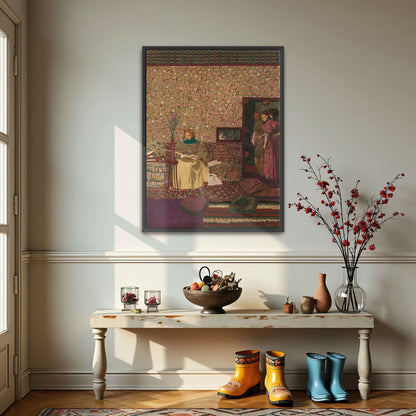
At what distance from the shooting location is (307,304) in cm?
339

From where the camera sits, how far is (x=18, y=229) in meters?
3.48

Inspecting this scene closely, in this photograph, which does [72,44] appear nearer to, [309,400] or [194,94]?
[194,94]

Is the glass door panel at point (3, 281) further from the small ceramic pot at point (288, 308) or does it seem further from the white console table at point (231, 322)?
the small ceramic pot at point (288, 308)

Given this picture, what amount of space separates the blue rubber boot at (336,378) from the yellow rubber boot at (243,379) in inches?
19.8

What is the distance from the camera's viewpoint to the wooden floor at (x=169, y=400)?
3.29 m

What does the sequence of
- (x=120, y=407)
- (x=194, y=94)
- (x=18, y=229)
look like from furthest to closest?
(x=194, y=94)
(x=18, y=229)
(x=120, y=407)

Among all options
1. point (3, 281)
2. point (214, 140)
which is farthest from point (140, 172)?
point (3, 281)

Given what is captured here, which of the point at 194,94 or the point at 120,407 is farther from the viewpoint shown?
the point at 194,94

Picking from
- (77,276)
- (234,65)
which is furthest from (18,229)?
(234,65)

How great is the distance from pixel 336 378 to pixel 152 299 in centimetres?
140

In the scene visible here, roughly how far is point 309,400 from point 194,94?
2.37 meters

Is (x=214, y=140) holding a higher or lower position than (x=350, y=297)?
higher

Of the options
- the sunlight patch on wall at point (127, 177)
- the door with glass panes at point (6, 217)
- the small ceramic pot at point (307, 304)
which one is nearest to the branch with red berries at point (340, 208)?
the small ceramic pot at point (307, 304)

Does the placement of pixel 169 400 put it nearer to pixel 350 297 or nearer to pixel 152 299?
pixel 152 299
